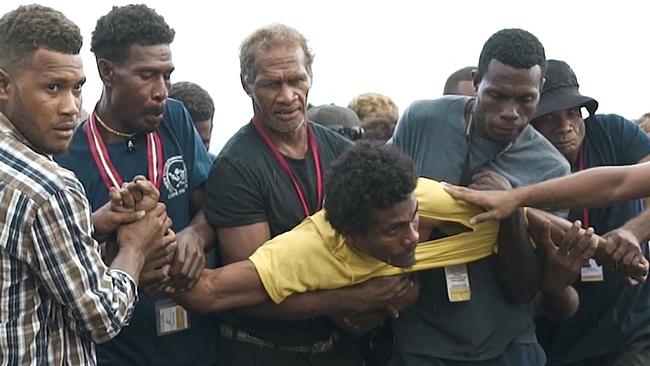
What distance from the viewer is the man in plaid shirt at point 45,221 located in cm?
284

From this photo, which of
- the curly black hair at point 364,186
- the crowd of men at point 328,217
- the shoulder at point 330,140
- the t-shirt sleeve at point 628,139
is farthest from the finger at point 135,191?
the t-shirt sleeve at point 628,139

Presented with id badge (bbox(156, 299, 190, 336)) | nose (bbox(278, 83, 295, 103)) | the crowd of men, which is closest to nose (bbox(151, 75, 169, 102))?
the crowd of men

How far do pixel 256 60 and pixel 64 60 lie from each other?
1.08 meters

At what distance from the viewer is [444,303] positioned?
13.2 ft

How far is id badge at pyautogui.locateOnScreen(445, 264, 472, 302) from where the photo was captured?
12.9 ft

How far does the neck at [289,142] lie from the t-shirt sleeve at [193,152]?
30cm

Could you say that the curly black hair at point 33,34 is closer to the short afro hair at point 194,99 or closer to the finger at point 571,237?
the finger at point 571,237

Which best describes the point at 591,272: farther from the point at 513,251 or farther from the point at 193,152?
the point at 193,152

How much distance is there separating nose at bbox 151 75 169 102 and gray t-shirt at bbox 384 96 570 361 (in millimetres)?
980

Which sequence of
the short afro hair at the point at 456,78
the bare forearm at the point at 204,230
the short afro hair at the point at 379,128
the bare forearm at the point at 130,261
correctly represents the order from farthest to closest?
the short afro hair at the point at 456,78, the short afro hair at the point at 379,128, the bare forearm at the point at 204,230, the bare forearm at the point at 130,261

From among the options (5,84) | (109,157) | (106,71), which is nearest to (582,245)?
(109,157)

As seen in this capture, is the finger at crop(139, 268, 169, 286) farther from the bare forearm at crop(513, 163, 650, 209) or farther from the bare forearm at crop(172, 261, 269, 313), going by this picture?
the bare forearm at crop(513, 163, 650, 209)

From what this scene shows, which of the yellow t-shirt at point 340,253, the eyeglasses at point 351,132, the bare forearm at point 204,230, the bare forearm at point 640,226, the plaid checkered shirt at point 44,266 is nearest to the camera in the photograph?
the plaid checkered shirt at point 44,266

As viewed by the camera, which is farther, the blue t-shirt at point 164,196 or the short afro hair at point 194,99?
the short afro hair at point 194,99
